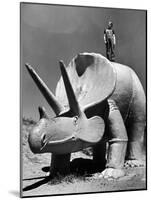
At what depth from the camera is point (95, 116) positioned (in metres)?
5.43

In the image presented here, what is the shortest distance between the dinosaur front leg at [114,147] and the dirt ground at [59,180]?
0.08 metres

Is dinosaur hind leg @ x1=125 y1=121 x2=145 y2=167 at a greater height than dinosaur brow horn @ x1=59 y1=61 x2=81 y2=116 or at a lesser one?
lesser

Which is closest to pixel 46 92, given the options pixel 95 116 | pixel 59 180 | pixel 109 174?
pixel 95 116

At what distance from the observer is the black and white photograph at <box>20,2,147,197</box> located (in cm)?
522

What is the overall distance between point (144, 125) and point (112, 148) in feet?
1.48

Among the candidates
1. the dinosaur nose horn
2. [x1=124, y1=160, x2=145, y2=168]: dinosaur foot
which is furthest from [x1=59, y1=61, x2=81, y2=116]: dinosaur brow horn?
[x1=124, y1=160, x2=145, y2=168]: dinosaur foot

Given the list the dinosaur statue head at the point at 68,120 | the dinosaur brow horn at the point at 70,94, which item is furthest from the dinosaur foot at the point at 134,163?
the dinosaur brow horn at the point at 70,94

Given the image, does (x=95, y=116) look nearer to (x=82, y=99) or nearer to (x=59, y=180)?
(x=82, y=99)

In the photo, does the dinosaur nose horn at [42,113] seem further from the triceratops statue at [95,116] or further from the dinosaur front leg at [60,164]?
the dinosaur front leg at [60,164]

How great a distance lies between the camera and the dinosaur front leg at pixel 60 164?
5.32 metres

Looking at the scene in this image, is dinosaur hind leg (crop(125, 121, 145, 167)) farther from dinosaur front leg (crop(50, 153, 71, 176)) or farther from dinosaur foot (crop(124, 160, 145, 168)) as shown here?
dinosaur front leg (crop(50, 153, 71, 176))

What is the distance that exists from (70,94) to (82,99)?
23 centimetres

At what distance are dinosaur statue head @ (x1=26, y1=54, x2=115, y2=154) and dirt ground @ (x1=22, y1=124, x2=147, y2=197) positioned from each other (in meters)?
0.12

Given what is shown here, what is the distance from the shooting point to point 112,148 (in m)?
5.54
